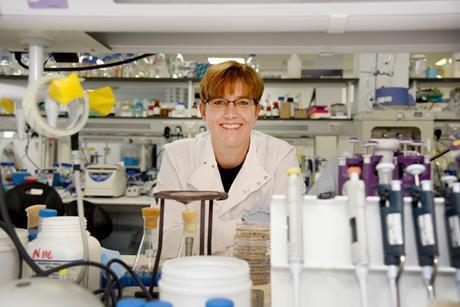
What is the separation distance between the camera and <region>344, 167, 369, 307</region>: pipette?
658 millimetres

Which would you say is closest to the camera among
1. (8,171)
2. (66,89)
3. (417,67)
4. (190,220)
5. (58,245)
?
(66,89)

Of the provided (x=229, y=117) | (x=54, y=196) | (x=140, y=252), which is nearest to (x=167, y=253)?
(x=140, y=252)

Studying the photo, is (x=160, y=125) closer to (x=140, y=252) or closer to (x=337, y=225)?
(x=140, y=252)

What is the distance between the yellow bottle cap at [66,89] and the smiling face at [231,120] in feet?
3.53

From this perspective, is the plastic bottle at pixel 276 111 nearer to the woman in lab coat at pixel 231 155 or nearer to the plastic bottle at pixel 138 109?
the plastic bottle at pixel 138 109

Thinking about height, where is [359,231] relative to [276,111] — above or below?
below

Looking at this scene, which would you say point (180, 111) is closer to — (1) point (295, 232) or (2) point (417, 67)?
(2) point (417, 67)

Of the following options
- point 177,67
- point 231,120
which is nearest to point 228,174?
point 231,120

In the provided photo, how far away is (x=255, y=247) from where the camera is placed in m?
1.06

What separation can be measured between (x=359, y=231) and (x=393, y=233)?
0.16 feet

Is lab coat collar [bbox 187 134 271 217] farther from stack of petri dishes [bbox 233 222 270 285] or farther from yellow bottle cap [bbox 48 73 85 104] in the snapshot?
yellow bottle cap [bbox 48 73 85 104]

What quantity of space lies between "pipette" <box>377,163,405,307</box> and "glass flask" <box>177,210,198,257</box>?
400 mm

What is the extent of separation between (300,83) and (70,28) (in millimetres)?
3327

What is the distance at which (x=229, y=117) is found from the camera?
5.73ft
